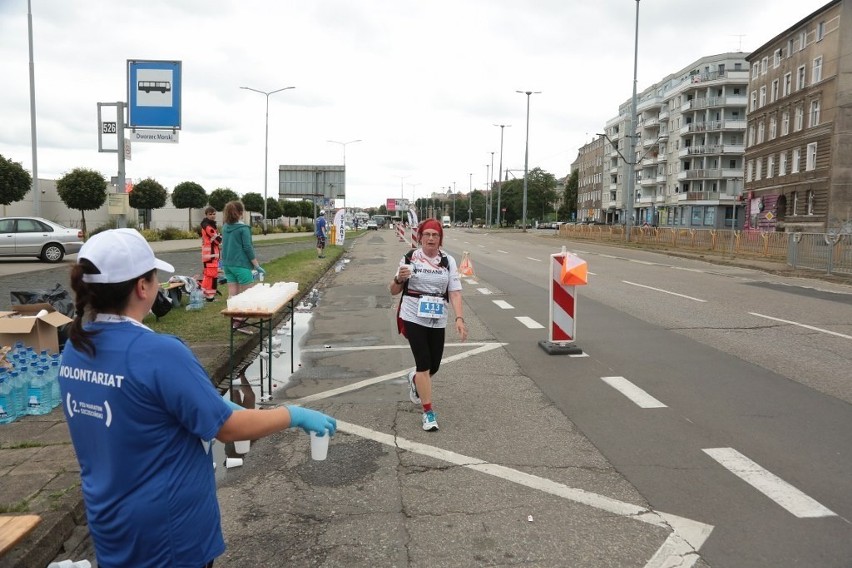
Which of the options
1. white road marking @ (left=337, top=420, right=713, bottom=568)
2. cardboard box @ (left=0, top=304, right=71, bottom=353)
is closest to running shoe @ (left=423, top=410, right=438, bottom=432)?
white road marking @ (left=337, top=420, right=713, bottom=568)

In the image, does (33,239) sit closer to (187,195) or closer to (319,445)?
(319,445)

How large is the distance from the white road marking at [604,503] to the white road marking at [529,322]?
5874 millimetres

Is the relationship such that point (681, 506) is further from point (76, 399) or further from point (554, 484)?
point (76, 399)

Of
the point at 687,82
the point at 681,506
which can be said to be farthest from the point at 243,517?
the point at 687,82

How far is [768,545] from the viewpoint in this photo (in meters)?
3.62

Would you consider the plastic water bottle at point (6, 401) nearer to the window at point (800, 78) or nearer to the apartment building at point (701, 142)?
the window at point (800, 78)

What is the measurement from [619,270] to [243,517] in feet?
64.8

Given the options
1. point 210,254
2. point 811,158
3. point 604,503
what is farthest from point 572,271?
point 811,158

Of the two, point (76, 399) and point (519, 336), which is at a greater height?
point (76, 399)

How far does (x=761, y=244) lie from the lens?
30312mm

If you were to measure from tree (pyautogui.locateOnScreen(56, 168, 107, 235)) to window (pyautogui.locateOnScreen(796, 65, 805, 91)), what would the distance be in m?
47.9

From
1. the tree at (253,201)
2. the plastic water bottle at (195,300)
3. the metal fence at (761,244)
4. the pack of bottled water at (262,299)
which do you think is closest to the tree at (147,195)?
the tree at (253,201)

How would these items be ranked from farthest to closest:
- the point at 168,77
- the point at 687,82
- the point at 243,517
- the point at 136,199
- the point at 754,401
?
the point at 687,82 → the point at 136,199 → the point at 168,77 → the point at 754,401 → the point at 243,517

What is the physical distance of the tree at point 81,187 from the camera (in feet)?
133
